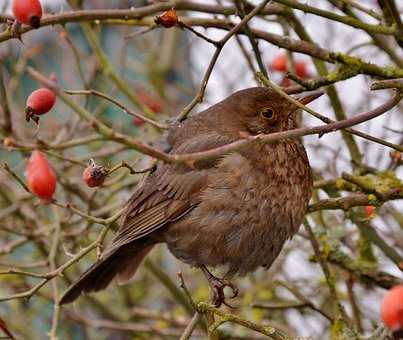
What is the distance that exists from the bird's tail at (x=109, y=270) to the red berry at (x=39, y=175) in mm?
931

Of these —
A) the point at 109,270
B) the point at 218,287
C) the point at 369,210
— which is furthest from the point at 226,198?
the point at 109,270

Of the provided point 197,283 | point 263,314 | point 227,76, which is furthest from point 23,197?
point 227,76

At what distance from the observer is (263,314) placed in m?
3.85

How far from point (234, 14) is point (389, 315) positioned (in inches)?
56.8

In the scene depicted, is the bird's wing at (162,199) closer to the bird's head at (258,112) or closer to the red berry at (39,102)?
the bird's head at (258,112)

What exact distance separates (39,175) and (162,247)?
2.68 m

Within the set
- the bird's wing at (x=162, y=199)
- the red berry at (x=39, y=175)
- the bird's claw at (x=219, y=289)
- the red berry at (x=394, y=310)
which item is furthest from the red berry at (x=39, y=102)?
the red berry at (x=394, y=310)

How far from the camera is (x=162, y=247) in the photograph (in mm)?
4773

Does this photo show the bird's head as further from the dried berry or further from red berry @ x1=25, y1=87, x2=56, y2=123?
red berry @ x1=25, y1=87, x2=56, y2=123

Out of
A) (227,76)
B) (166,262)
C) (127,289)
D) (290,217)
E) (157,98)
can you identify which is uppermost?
(227,76)

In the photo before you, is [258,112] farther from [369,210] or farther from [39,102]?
[39,102]

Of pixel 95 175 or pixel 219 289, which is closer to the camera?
pixel 95 175

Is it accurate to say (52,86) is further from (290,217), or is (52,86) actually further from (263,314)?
(263,314)

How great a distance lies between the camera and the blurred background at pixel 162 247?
117 inches
